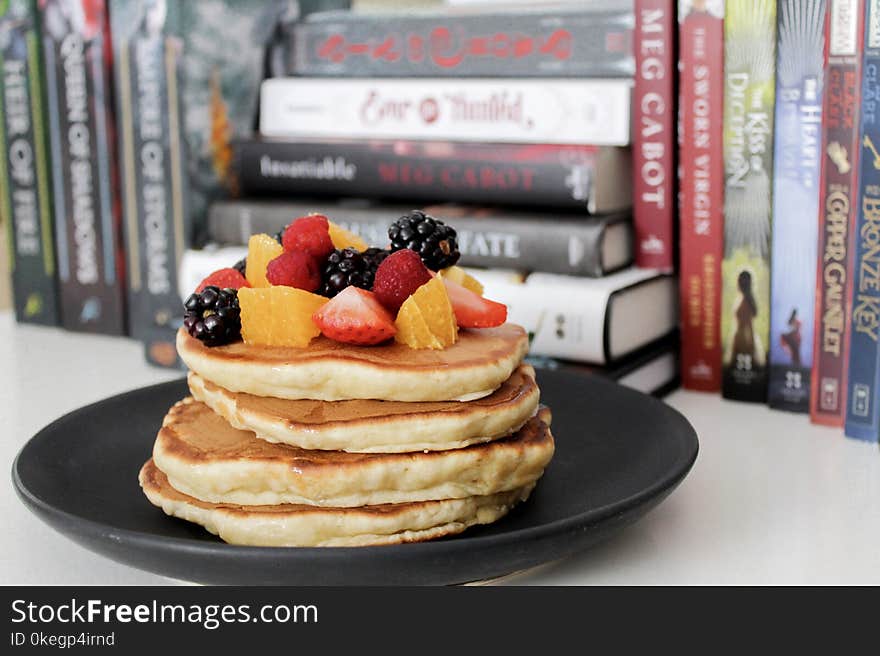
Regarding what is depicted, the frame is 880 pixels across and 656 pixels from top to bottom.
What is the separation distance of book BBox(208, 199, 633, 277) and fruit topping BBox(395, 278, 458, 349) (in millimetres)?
501

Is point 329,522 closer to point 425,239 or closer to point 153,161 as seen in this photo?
point 425,239

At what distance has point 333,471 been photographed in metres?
0.98

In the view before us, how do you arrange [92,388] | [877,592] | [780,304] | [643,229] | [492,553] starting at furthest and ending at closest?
[92,388] < [643,229] < [780,304] < [877,592] < [492,553]

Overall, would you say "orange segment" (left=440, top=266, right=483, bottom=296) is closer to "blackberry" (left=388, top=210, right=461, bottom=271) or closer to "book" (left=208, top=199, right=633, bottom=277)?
"blackberry" (left=388, top=210, right=461, bottom=271)

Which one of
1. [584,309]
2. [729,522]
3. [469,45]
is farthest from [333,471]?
[469,45]

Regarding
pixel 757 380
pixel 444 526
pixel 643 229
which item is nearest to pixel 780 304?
pixel 757 380

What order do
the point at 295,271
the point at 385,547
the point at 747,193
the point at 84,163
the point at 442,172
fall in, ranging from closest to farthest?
1. the point at 385,547
2. the point at 295,271
3. the point at 747,193
4. the point at 442,172
5. the point at 84,163

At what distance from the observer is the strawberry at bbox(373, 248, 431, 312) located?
1077 millimetres

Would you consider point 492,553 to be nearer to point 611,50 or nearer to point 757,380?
point 757,380

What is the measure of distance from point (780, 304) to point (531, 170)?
365mm

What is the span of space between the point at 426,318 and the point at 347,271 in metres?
0.09

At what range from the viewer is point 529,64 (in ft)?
5.46

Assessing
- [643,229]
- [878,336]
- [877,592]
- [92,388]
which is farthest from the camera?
[92,388]

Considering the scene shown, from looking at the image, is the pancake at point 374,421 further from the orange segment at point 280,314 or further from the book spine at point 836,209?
the book spine at point 836,209
